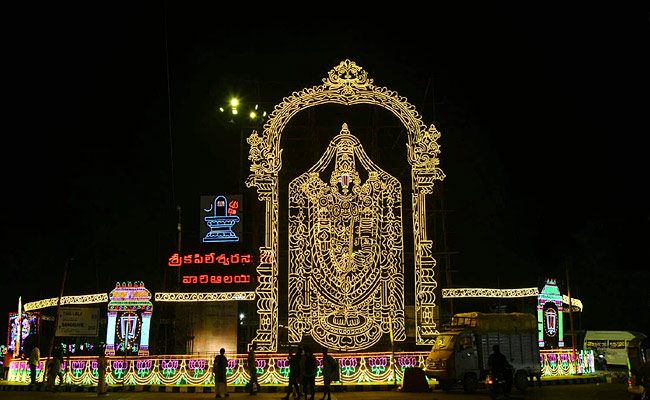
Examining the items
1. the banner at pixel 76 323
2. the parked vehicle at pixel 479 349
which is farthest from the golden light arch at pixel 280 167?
the banner at pixel 76 323

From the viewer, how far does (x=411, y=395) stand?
17453 mm

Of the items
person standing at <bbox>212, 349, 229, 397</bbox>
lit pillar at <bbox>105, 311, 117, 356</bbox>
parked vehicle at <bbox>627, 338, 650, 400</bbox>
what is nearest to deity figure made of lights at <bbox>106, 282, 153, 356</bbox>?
lit pillar at <bbox>105, 311, 117, 356</bbox>

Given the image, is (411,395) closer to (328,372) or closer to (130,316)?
(328,372)

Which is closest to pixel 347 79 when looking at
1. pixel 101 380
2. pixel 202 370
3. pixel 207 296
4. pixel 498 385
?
pixel 207 296

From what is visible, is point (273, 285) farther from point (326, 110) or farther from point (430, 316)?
point (326, 110)

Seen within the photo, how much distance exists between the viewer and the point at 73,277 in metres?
39.6

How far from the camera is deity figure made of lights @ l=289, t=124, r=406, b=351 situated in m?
23.9

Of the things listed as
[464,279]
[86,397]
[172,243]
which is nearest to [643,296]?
[464,279]

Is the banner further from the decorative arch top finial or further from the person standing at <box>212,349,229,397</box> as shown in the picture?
the decorative arch top finial

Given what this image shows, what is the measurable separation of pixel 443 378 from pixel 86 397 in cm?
948

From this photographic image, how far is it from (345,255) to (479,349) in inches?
256

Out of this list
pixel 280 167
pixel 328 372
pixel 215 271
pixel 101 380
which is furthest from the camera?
pixel 215 271

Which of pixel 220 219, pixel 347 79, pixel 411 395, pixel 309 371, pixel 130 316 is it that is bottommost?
pixel 411 395

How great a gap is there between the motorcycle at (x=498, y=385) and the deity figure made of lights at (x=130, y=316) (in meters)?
17.0
